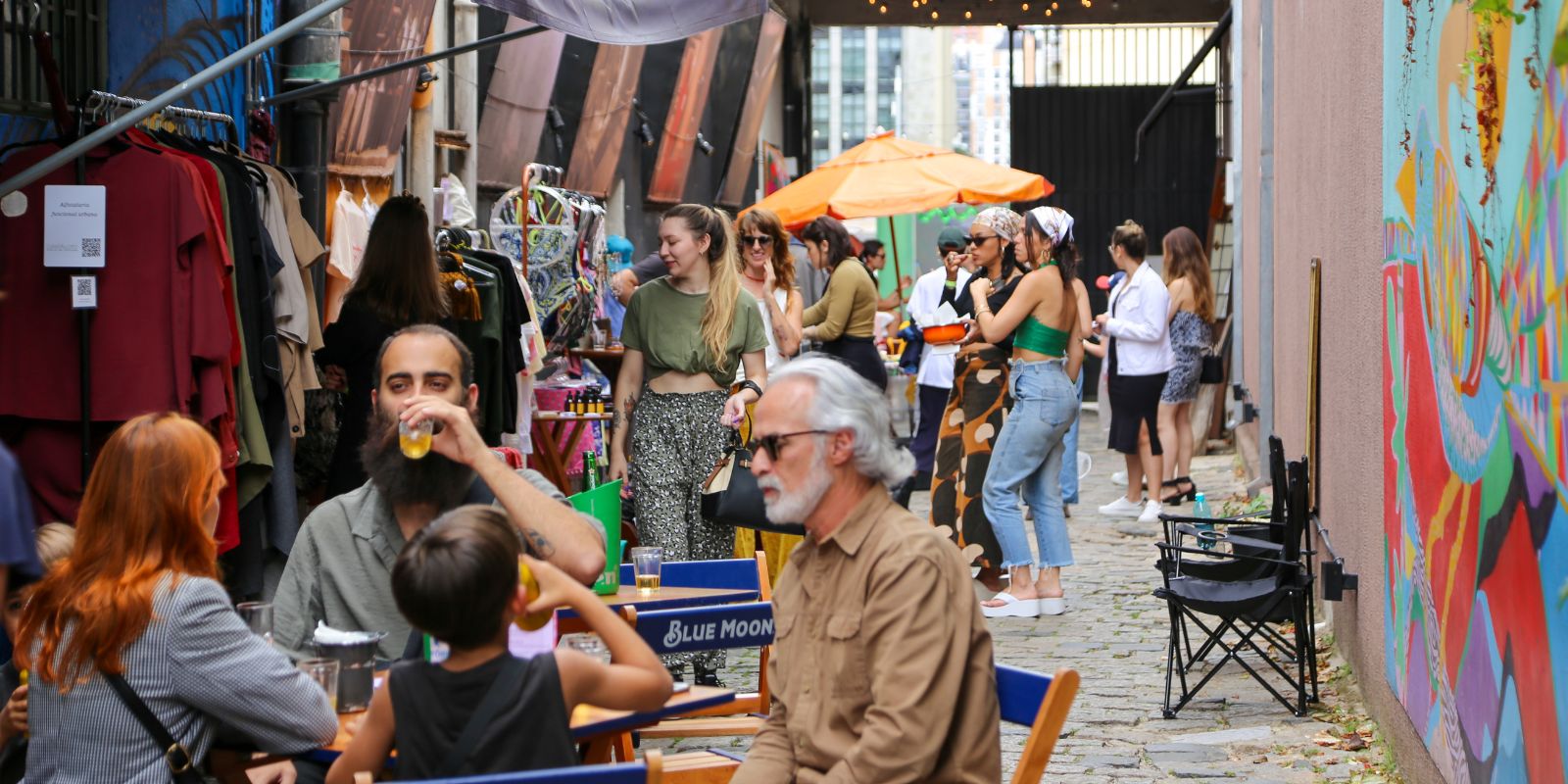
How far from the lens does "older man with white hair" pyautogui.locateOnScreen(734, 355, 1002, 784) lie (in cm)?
335

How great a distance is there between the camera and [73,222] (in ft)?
18.0

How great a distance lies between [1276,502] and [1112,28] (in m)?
17.2

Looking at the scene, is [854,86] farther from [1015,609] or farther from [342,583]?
[342,583]

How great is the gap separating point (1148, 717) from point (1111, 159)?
1723 centimetres

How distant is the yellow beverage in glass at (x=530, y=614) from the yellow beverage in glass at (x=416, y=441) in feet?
2.54

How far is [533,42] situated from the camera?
46.6 ft

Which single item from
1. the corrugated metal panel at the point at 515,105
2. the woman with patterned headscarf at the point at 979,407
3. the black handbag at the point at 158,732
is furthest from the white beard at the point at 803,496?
the corrugated metal panel at the point at 515,105

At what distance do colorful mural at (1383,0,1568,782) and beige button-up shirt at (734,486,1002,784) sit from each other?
1.07 m

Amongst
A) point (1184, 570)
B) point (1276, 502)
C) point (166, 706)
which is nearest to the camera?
point (166, 706)

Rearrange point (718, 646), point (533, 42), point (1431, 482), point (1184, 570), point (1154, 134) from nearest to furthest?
point (718, 646)
point (1431, 482)
point (1184, 570)
point (533, 42)
point (1154, 134)

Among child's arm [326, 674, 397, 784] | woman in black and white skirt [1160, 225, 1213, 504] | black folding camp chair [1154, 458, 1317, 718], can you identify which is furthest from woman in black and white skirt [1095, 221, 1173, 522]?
child's arm [326, 674, 397, 784]

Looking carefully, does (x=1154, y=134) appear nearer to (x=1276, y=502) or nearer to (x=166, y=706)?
(x=1276, y=502)

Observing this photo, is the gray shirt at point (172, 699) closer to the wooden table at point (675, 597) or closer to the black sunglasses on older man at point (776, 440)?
the black sunglasses on older man at point (776, 440)

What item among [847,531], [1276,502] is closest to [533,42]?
[1276,502]
